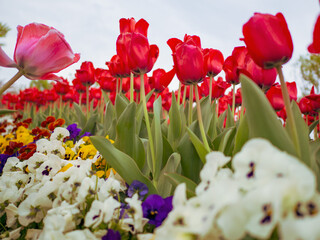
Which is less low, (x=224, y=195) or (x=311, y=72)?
(x=311, y=72)

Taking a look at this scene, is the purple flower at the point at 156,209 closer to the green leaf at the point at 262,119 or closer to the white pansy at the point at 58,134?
the green leaf at the point at 262,119

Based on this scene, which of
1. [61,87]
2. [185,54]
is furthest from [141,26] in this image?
[61,87]

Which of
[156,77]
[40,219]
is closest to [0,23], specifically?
[156,77]

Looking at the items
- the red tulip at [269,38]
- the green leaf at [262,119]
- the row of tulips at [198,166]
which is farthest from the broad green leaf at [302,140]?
the red tulip at [269,38]

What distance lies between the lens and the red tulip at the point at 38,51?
0.89 metres

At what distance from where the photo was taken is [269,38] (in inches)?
23.8

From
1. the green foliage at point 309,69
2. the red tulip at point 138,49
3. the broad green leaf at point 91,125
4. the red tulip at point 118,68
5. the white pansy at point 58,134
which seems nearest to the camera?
the red tulip at point 138,49

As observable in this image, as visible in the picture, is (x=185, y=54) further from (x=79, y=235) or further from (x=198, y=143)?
(x=79, y=235)

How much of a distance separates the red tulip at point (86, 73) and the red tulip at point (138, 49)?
1324 mm

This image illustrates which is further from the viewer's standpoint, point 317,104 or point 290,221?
point 317,104

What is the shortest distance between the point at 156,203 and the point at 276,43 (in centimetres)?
53

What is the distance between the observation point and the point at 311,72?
10.7 m

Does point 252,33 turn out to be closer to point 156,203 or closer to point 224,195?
point 224,195

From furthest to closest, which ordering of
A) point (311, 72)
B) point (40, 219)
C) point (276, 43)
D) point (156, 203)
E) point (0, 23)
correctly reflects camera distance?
point (0, 23), point (311, 72), point (40, 219), point (156, 203), point (276, 43)
